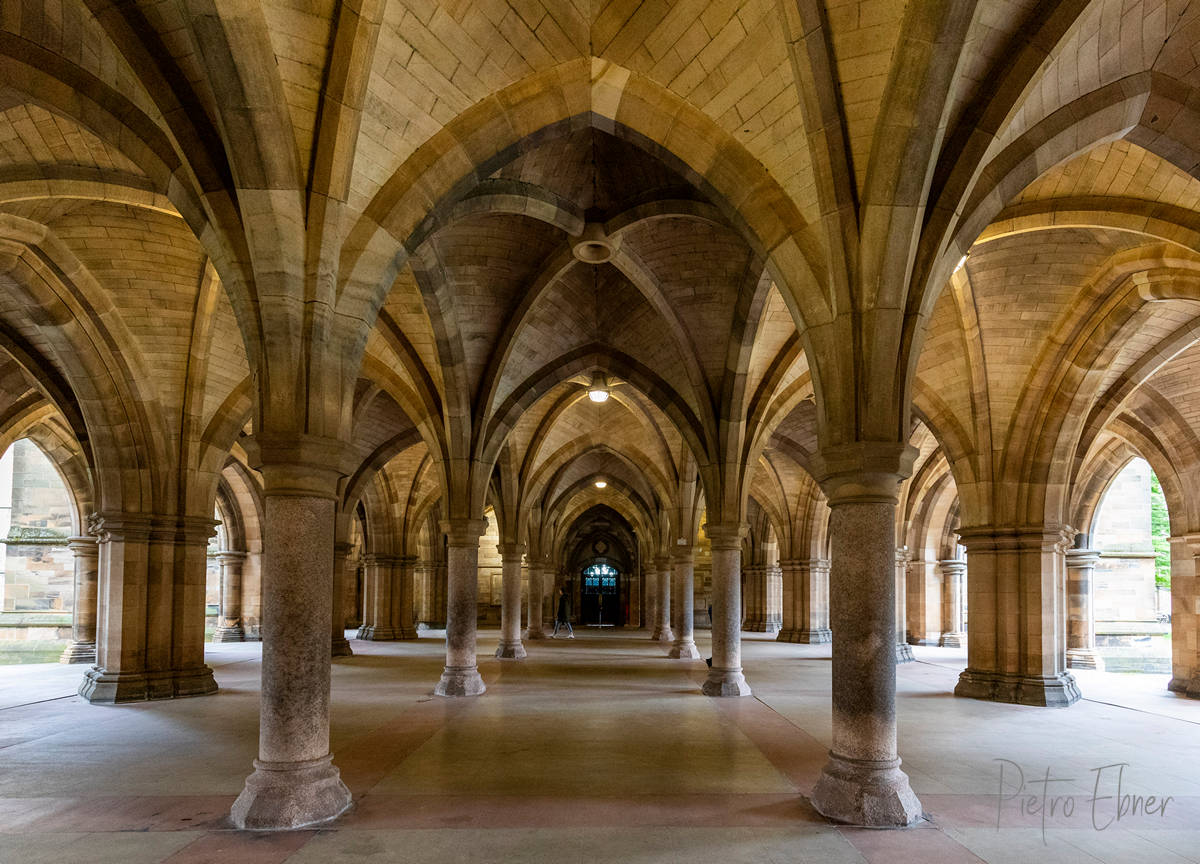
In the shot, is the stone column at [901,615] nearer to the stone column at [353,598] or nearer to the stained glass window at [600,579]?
the stone column at [353,598]

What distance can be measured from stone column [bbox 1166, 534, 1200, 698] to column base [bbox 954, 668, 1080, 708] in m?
3.08

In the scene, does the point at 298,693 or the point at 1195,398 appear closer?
the point at 298,693

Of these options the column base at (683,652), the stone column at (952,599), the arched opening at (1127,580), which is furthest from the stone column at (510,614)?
the arched opening at (1127,580)

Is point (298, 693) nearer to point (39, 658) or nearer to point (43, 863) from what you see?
point (43, 863)

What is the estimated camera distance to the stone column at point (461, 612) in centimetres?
1278

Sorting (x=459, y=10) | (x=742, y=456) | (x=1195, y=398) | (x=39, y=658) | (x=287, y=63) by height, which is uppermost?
(x=459, y=10)

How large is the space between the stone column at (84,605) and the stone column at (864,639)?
16.7 metres

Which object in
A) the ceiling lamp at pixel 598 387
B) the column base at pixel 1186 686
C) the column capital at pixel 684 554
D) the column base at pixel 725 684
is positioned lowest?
the column base at pixel 1186 686

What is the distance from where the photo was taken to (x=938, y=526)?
26.2m

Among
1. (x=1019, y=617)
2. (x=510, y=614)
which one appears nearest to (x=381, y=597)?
(x=510, y=614)

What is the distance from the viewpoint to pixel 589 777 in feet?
24.3

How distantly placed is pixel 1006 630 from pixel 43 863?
11.9 metres

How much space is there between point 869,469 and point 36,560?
2866 cm

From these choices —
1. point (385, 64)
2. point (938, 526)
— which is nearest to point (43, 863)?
point (385, 64)
